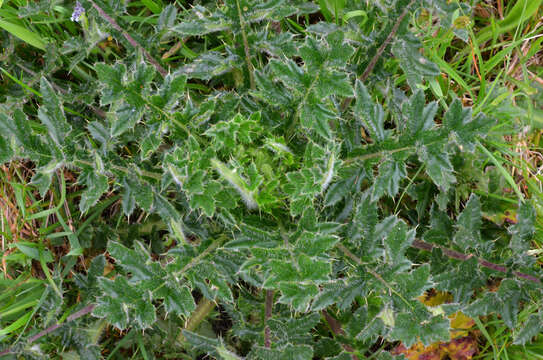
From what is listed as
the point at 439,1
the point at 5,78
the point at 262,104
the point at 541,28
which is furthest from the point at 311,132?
the point at 5,78

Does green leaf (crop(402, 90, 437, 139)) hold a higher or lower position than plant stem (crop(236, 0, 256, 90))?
lower

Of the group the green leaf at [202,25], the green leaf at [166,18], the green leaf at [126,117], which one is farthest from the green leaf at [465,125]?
the green leaf at [166,18]

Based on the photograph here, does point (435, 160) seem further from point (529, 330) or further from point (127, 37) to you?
point (127, 37)

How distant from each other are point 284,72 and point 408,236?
1051mm

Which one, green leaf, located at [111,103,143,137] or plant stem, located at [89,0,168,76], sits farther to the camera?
plant stem, located at [89,0,168,76]

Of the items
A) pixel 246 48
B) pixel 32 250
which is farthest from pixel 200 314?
pixel 246 48

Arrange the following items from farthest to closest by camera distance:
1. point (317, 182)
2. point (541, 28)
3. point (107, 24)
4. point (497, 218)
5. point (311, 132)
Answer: point (541, 28) → point (497, 218) → point (107, 24) → point (311, 132) → point (317, 182)

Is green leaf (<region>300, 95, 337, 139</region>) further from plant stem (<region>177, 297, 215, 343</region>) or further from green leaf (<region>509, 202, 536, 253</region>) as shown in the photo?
plant stem (<region>177, 297, 215, 343</region>)

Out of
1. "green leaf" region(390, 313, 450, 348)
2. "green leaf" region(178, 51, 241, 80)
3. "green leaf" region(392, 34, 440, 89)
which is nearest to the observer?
"green leaf" region(390, 313, 450, 348)

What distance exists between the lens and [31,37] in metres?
3.57

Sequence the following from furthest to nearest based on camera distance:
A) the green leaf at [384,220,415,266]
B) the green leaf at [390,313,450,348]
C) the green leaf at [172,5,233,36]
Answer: the green leaf at [172,5,233,36], the green leaf at [384,220,415,266], the green leaf at [390,313,450,348]

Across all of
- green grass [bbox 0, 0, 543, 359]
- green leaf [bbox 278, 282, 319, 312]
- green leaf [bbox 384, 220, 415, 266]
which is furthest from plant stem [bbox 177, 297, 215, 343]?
green leaf [bbox 384, 220, 415, 266]

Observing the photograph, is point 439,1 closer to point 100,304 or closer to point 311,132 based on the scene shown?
point 311,132

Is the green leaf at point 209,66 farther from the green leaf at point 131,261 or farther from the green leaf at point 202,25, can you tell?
the green leaf at point 131,261
